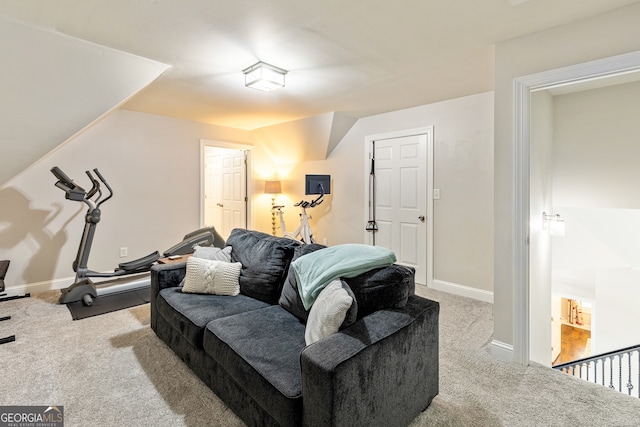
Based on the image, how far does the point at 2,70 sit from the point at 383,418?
3217 millimetres

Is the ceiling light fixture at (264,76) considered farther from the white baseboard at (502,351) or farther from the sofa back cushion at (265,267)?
the white baseboard at (502,351)

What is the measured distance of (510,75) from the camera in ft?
7.31

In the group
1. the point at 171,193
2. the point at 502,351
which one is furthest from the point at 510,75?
the point at 171,193

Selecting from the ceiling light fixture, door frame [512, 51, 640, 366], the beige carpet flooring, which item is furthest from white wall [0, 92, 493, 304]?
the ceiling light fixture

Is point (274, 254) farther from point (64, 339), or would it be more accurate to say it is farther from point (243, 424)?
point (64, 339)

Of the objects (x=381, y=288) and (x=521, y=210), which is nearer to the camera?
(x=381, y=288)

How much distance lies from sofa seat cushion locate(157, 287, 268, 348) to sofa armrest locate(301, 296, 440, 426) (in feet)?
3.10

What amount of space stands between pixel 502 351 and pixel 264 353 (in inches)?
71.8

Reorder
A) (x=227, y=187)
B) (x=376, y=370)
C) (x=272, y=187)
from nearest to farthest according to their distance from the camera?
(x=376, y=370) → (x=272, y=187) → (x=227, y=187)

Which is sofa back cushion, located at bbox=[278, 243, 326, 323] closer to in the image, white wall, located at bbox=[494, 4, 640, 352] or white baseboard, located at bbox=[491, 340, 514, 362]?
white wall, located at bbox=[494, 4, 640, 352]

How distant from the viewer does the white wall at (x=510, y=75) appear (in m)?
1.94

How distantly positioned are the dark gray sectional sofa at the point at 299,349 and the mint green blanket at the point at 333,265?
58 mm

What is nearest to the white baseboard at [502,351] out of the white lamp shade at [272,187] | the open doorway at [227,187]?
the white lamp shade at [272,187]

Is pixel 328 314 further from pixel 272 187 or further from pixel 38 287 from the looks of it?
pixel 272 187
